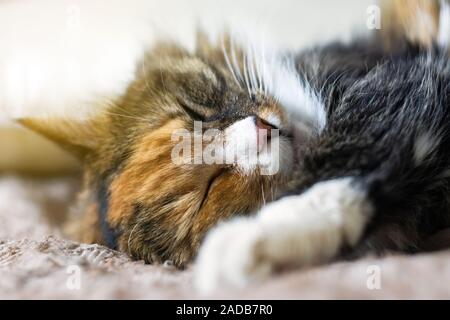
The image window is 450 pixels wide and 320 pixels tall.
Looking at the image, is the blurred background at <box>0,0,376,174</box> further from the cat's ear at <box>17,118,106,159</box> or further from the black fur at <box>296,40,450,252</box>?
the black fur at <box>296,40,450,252</box>

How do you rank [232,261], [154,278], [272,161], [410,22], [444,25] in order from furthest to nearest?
[410,22] < [444,25] < [272,161] < [154,278] < [232,261]

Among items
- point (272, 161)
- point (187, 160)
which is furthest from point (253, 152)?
point (187, 160)

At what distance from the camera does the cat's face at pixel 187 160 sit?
36.5 inches

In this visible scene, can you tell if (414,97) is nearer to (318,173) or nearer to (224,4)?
(318,173)

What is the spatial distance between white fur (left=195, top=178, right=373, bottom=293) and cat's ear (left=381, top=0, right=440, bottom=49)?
0.61 metres

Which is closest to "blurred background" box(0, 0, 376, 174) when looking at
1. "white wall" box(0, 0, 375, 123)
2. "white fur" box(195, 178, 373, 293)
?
"white wall" box(0, 0, 375, 123)

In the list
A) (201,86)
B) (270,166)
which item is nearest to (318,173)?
(270,166)

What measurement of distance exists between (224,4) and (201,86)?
73cm

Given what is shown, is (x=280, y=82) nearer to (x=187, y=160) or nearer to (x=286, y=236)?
(x=187, y=160)

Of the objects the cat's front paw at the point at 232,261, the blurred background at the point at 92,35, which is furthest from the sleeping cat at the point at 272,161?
the blurred background at the point at 92,35

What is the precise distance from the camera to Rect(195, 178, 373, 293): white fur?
2.24 ft

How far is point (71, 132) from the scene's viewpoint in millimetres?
1302

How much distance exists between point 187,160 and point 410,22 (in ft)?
2.63

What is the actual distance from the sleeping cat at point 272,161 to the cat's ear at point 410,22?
0.10 feet
